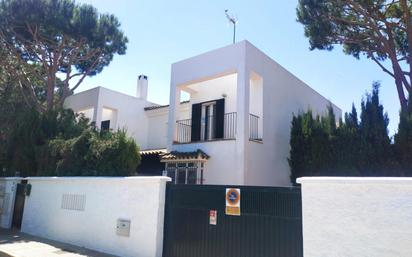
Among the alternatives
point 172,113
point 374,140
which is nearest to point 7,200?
point 172,113

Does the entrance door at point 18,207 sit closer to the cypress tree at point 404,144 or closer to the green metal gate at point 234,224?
the green metal gate at point 234,224

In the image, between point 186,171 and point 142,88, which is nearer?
point 186,171

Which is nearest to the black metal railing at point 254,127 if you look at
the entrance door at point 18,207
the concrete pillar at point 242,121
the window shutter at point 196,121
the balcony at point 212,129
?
the balcony at point 212,129

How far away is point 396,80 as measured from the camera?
556 inches

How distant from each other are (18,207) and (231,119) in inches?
369

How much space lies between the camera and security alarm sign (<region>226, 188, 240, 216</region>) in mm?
7219

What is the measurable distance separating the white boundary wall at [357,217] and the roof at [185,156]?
7.63 meters

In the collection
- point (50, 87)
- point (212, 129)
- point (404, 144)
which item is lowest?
point (404, 144)

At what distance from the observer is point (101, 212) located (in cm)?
973

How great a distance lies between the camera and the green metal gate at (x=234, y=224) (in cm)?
651

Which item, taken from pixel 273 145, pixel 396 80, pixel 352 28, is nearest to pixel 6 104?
pixel 273 145

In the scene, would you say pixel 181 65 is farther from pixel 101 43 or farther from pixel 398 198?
pixel 398 198

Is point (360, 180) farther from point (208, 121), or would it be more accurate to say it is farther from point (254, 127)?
point (208, 121)

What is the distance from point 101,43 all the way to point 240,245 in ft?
46.6
